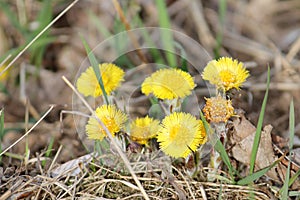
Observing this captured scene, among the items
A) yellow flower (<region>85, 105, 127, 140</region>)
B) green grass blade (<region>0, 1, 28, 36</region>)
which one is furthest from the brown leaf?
green grass blade (<region>0, 1, 28, 36</region>)

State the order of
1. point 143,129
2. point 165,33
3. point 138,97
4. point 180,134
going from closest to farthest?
point 180,134 < point 143,129 < point 138,97 < point 165,33

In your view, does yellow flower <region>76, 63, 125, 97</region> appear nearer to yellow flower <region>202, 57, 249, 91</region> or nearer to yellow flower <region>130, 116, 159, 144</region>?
yellow flower <region>130, 116, 159, 144</region>

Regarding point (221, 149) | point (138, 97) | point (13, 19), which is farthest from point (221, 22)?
point (221, 149)

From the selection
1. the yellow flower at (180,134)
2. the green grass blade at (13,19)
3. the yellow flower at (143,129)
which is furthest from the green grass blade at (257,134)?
the green grass blade at (13,19)

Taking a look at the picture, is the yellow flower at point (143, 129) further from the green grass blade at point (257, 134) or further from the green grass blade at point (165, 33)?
the green grass blade at point (165, 33)

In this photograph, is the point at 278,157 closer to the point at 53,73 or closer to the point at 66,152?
the point at 66,152

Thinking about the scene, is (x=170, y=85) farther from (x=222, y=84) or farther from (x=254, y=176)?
(x=254, y=176)
